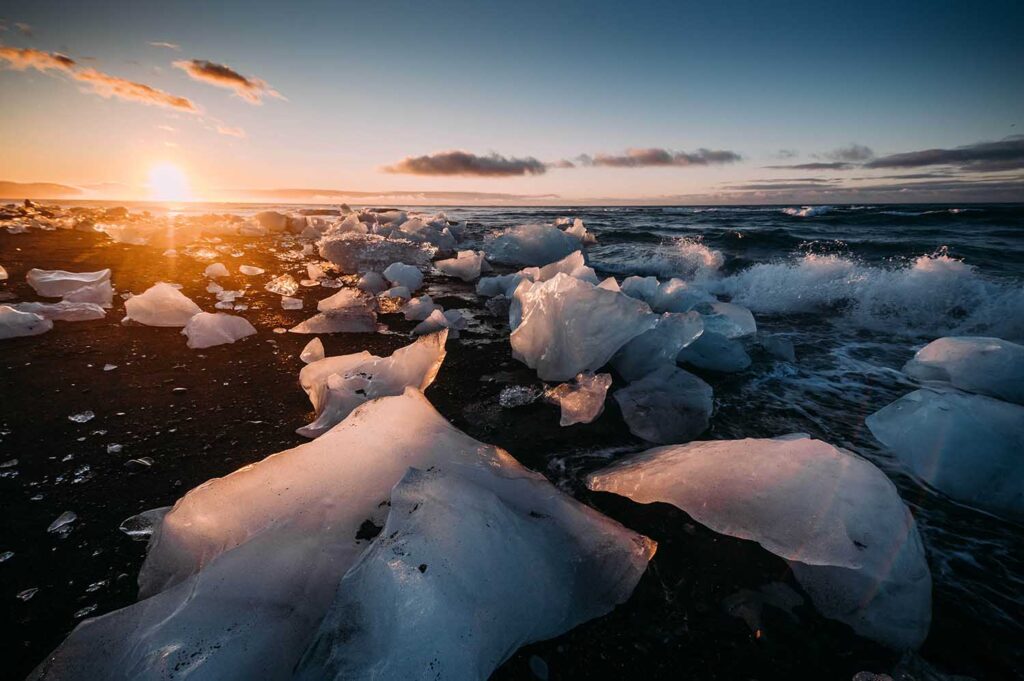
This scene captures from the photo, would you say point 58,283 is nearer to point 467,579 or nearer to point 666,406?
point 467,579

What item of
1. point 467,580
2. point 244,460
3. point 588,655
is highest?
point 467,580

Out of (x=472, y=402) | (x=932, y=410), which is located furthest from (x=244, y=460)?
(x=932, y=410)

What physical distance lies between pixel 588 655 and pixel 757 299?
15.8ft

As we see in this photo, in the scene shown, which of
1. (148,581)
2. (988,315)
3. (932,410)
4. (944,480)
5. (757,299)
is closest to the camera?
(148,581)

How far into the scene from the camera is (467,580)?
0.98 metres

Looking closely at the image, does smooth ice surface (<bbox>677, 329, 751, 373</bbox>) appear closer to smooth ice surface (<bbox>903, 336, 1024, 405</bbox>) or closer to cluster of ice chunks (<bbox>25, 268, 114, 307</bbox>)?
smooth ice surface (<bbox>903, 336, 1024, 405</bbox>)

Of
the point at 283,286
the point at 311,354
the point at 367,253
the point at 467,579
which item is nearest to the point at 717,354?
the point at 467,579

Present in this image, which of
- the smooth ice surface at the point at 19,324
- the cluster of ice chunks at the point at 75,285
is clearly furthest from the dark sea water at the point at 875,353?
the cluster of ice chunks at the point at 75,285

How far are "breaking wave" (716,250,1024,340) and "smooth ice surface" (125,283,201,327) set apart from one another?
5488 mm

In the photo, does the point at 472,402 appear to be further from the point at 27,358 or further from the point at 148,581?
the point at 27,358

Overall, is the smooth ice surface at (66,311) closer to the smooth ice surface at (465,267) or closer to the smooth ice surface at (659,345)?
the smooth ice surface at (465,267)

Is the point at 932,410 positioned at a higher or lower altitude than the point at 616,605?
higher

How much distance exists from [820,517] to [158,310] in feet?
13.4

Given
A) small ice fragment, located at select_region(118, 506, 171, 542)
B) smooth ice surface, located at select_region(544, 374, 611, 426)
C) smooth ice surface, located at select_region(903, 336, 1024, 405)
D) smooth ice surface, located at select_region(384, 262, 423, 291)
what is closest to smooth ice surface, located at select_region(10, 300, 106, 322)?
smooth ice surface, located at select_region(384, 262, 423, 291)
